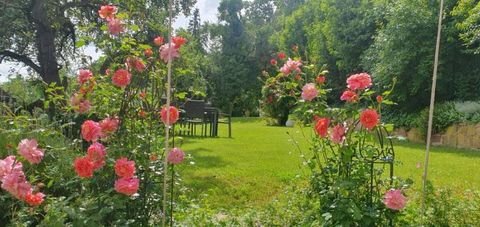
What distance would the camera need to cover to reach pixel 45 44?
271 inches

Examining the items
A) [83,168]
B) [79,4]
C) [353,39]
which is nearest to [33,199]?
[83,168]

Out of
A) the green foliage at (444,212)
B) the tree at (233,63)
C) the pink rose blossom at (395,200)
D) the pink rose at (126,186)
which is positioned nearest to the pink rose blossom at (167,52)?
the pink rose at (126,186)

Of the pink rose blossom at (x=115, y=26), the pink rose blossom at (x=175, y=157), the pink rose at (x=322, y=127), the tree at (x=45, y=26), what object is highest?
the tree at (x=45, y=26)

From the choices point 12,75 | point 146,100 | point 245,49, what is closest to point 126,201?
point 146,100

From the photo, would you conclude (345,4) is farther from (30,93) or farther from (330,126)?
(330,126)

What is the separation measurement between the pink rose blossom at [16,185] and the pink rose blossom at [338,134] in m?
1.25

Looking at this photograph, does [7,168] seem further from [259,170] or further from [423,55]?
[423,55]

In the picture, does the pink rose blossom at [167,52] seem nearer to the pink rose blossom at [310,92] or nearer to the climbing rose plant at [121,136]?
the climbing rose plant at [121,136]

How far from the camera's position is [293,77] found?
2305 mm

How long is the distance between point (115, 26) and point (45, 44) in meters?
5.68

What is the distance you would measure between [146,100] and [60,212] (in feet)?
2.13

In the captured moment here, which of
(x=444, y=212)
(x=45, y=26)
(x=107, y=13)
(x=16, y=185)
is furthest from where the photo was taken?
(x=45, y=26)

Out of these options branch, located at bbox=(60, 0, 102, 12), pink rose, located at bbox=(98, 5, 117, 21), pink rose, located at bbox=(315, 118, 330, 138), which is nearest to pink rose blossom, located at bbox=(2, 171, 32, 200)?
pink rose, located at bbox=(98, 5, 117, 21)

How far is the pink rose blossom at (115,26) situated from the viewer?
1877 mm
